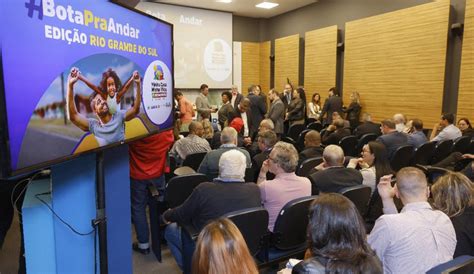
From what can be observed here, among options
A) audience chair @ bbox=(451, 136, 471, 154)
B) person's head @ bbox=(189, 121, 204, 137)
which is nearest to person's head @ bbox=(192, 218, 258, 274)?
person's head @ bbox=(189, 121, 204, 137)

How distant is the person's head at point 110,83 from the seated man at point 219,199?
2.83 feet

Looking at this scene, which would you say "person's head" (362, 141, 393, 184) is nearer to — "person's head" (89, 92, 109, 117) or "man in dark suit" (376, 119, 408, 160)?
"man in dark suit" (376, 119, 408, 160)

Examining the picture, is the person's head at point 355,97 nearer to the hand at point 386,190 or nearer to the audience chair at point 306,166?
the audience chair at point 306,166

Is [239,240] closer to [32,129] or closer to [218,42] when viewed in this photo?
Result: [32,129]

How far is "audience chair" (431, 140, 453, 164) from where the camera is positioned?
5156mm

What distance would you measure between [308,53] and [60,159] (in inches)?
388

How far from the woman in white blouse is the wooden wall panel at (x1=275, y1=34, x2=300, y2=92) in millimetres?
1330

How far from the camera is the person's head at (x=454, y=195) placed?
2.15m

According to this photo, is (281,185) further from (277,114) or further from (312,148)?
(277,114)

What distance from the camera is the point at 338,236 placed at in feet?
4.91

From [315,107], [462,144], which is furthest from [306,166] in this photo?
[315,107]

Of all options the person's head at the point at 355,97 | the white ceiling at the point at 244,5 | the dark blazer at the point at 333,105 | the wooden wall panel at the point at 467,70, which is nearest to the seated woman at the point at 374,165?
the wooden wall panel at the point at 467,70

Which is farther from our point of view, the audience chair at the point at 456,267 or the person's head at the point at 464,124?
the person's head at the point at 464,124

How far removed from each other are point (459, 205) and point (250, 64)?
35.1ft
